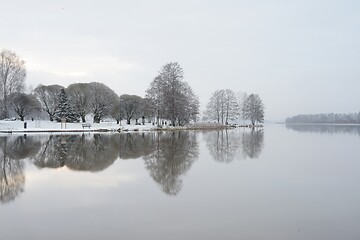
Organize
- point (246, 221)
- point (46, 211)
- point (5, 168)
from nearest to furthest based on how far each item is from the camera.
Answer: point (246, 221) < point (46, 211) < point (5, 168)

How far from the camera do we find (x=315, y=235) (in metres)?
5.72

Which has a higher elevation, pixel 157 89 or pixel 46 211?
pixel 157 89

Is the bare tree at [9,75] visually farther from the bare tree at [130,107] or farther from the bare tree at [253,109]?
the bare tree at [253,109]

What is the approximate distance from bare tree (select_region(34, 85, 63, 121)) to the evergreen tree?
20.0 ft

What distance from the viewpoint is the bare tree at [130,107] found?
264ft

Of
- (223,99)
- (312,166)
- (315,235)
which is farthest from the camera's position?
(223,99)

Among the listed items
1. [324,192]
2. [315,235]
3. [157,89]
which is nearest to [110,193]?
[315,235]

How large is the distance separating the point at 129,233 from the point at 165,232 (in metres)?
0.62

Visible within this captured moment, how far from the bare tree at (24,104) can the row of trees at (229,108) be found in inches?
1882

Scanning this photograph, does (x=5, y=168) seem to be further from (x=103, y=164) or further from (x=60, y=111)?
(x=60, y=111)

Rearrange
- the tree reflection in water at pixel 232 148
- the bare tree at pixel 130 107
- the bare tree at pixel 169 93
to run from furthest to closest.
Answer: the bare tree at pixel 130 107 → the bare tree at pixel 169 93 → the tree reflection in water at pixel 232 148

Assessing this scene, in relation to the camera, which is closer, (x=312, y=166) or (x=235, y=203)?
(x=235, y=203)

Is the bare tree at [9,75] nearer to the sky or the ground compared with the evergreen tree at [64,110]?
nearer to the sky

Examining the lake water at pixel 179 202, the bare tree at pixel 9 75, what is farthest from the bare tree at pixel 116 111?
the lake water at pixel 179 202
